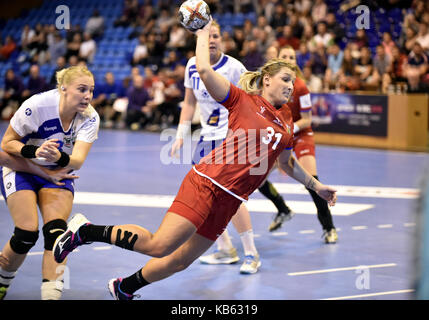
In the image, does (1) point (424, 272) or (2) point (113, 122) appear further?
(2) point (113, 122)

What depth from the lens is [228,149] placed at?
425cm

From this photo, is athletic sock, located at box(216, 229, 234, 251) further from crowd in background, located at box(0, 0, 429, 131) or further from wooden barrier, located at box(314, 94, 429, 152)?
crowd in background, located at box(0, 0, 429, 131)

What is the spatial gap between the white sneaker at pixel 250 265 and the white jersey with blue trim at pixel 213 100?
3.63 feet

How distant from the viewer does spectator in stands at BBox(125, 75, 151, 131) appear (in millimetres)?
18438

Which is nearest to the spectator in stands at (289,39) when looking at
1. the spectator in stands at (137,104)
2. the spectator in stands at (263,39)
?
the spectator in stands at (263,39)

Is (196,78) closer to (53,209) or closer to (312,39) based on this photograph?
(53,209)

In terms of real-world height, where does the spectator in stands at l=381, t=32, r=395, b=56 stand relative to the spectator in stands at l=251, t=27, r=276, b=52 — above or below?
below

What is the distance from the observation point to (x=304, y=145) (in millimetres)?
6777

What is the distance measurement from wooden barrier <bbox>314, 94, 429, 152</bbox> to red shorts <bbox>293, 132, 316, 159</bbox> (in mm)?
7256

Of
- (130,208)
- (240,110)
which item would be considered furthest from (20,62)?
(240,110)

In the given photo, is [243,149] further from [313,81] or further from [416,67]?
[313,81]

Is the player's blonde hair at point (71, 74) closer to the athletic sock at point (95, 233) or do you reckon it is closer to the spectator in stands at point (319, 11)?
the athletic sock at point (95, 233)

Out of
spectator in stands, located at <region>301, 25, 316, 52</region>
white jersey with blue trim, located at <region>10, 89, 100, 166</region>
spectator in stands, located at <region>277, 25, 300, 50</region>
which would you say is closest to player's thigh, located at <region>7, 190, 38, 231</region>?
white jersey with blue trim, located at <region>10, 89, 100, 166</region>

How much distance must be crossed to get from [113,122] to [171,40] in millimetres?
3246
